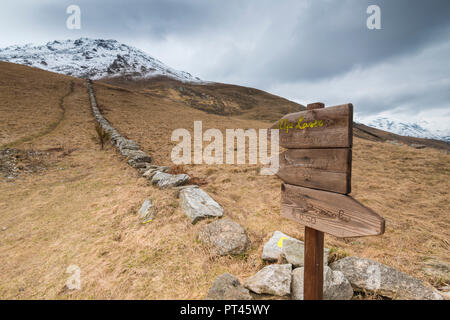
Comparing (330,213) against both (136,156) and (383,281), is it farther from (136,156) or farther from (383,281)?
(136,156)

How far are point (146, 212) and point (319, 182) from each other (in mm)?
3501

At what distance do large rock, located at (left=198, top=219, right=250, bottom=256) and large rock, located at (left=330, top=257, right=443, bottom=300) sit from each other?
130 centimetres

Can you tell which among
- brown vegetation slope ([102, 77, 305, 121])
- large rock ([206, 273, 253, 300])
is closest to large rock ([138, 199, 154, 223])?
large rock ([206, 273, 253, 300])

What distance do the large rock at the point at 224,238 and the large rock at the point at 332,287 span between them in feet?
3.10

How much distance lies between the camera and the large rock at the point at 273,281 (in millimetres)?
2109

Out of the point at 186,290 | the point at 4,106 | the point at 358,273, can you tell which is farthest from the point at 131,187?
the point at 4,106

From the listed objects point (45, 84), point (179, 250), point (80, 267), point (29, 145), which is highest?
point (45, 84)

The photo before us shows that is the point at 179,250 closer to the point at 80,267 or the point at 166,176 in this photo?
the point at 80,267

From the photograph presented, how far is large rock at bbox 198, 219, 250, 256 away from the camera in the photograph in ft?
9.53

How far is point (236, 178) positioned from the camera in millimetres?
6918

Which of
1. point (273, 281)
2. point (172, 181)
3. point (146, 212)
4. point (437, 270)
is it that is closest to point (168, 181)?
point (172, 181)

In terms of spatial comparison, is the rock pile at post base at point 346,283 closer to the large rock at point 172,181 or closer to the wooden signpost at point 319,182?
the wooden signpost at point 319,182

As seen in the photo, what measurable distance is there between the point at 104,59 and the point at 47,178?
126 meters

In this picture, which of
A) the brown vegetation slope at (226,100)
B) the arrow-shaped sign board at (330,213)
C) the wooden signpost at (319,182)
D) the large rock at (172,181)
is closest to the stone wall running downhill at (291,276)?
the wooden signpost at (319,182)
